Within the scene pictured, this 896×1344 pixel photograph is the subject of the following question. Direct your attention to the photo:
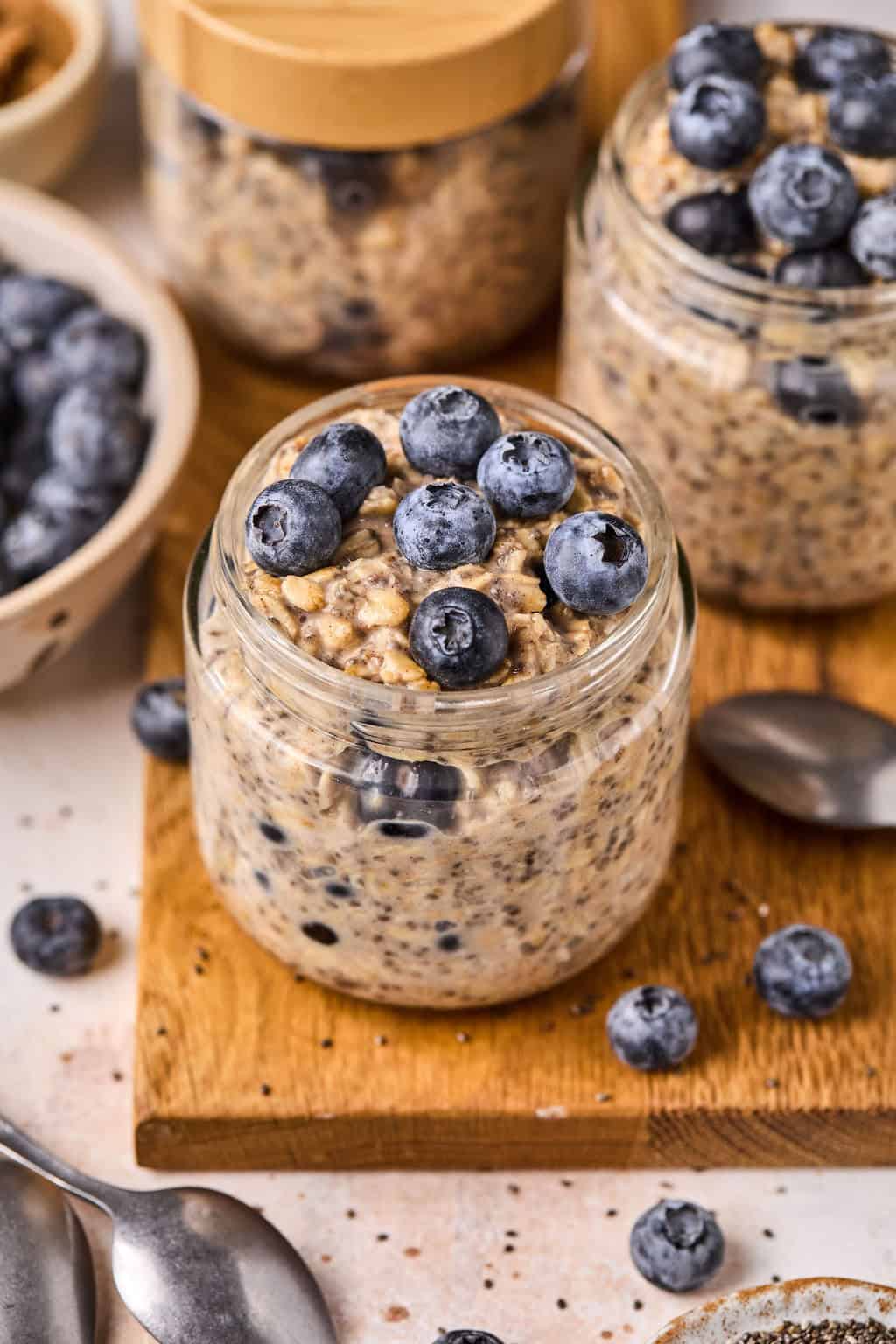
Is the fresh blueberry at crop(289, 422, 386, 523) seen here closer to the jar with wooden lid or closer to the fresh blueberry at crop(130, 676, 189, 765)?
the fresh blueberry at crop(130, 676, 189, 765)

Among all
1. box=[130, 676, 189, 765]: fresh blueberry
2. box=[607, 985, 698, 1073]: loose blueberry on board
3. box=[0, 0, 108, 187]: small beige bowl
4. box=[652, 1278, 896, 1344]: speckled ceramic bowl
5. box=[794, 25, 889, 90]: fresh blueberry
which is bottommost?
box=[652, 1278, 896, 1344]: speckled ceramic bowl

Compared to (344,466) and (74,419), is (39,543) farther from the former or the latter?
(344,466)

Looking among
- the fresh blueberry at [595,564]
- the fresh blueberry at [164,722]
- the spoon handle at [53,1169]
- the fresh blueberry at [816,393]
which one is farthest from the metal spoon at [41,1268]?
the fresh blueberry at [816,393]

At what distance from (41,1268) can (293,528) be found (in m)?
0.72

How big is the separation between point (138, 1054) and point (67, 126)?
134 cm

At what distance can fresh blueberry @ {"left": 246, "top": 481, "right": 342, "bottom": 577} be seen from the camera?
59.5 inches

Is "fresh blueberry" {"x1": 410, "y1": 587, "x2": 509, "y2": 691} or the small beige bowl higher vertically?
"fresh blueberry" {"x1": 410, "y1": 587, "x2": 509, "y2": 691}

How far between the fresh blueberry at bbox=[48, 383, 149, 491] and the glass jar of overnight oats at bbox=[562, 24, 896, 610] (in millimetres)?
535

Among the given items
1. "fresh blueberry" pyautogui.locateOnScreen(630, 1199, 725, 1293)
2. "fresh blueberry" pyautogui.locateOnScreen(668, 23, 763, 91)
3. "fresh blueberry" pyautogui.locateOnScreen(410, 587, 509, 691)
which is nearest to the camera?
"fresh blueberry" pyautogui.locateOnScreen(410, 587, 509, 691)

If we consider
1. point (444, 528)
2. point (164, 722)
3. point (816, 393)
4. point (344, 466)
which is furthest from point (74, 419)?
point (816, 393)

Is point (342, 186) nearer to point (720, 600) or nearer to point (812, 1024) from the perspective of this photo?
point (720, 600)

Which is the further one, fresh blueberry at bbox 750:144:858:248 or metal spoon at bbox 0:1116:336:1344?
fresh blueberry at bbox 750:144:858:248

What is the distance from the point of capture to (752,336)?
187cm

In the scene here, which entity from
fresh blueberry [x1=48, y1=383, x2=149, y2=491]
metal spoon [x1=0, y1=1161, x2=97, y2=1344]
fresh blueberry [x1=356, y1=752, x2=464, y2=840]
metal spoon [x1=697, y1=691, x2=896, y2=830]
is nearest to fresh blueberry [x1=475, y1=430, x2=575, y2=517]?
fresh blueberry [x1=356, y1=752, x2=464, y2=840]
